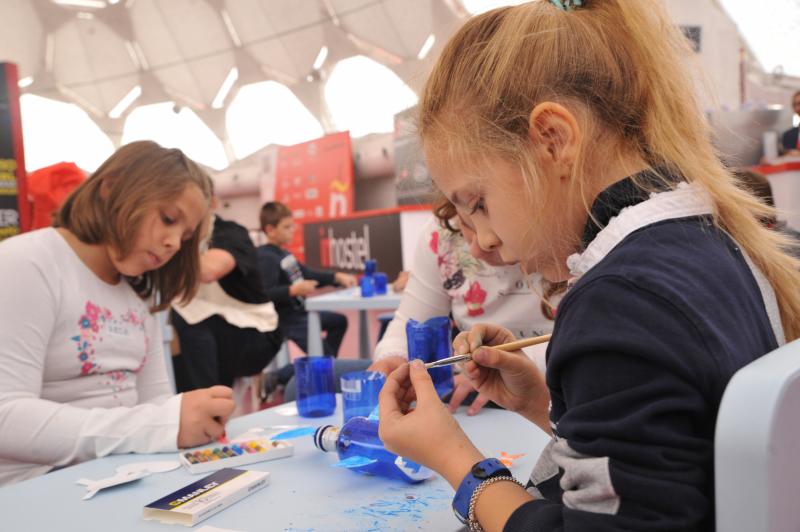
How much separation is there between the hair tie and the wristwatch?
476mm

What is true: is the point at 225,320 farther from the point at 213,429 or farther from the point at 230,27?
the point at 230,27

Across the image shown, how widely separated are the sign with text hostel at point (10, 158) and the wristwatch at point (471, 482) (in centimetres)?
243

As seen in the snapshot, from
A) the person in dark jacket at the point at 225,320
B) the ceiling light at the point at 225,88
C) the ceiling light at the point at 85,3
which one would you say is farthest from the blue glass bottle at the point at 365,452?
the ceiling light at the point at 85,3

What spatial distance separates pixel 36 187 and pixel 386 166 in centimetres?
387

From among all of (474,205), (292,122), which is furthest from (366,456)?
(292,122)

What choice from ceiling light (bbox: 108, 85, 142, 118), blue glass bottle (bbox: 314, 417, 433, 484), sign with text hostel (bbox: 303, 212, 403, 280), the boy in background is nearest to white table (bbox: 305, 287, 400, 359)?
the boy in background

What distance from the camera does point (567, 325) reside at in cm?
48

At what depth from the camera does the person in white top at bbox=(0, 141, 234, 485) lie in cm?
99

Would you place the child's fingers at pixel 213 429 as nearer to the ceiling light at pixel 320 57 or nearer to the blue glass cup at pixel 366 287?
the blue glass cup at pixel 366 287

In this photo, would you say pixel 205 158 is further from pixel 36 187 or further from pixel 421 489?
pixel 421 489

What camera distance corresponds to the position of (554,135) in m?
0.59

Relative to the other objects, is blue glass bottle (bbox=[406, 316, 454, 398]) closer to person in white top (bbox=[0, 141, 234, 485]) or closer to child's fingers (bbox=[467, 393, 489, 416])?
child's fingers (bbox=[467, 393, 489, 416])

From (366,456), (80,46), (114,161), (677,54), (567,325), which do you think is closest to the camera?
(567,325)

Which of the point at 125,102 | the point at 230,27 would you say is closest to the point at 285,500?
the point at 230,27
